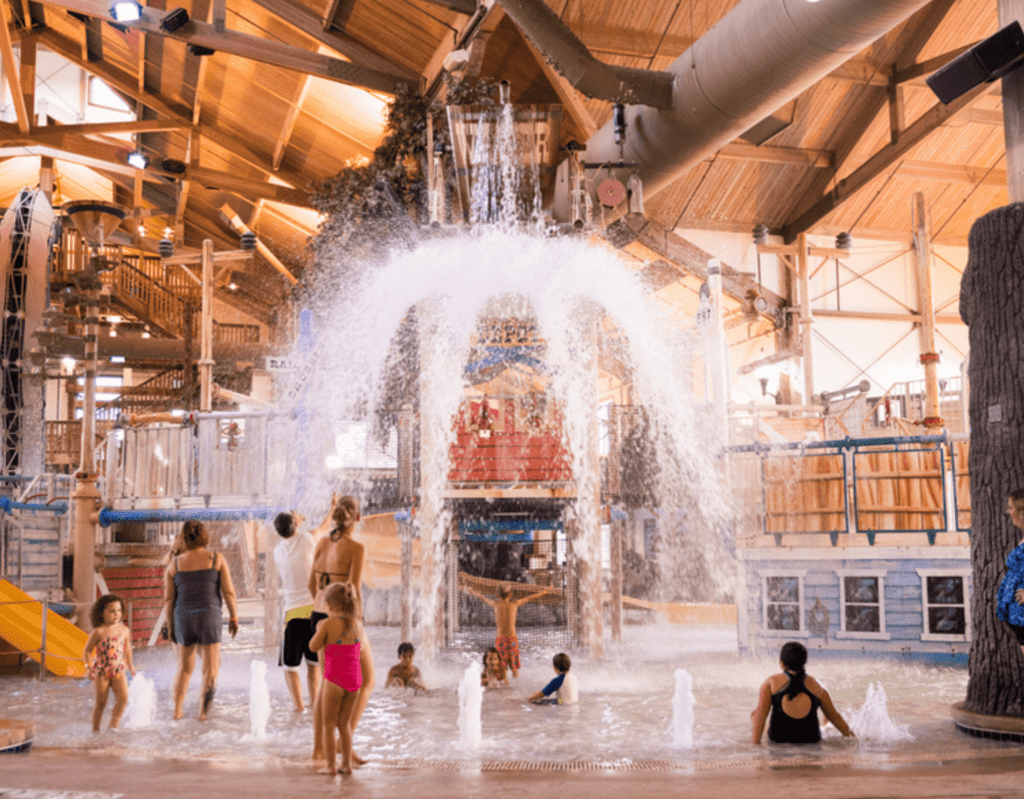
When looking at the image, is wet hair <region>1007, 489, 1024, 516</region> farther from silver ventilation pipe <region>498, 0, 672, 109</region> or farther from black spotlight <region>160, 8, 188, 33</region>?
black spotlight <region>160, 8, 188, 33</region>

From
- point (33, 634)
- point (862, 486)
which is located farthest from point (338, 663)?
point (862, 486)

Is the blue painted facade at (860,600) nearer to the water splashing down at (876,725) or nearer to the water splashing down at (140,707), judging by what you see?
the water splashing down at (876,725)

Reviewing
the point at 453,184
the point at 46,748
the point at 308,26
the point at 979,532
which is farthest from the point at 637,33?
the point at 46,748

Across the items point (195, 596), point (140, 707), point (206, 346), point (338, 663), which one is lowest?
point (140, 707)

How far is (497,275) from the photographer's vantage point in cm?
1332

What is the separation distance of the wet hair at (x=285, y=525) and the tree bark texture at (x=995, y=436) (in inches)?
205

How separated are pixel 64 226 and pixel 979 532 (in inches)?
866

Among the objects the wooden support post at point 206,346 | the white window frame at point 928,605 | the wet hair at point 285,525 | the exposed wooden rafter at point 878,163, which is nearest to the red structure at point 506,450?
the white window frame at point 928,605

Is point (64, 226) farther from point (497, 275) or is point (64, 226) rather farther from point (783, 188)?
point (783, 188)

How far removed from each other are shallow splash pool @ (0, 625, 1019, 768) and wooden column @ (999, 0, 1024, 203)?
392 cm

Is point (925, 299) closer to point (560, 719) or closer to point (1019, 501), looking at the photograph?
point (560, 719)

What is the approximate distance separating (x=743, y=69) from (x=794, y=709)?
551 centimetres

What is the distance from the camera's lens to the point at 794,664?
5.86 metres

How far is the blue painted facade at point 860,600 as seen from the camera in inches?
458
